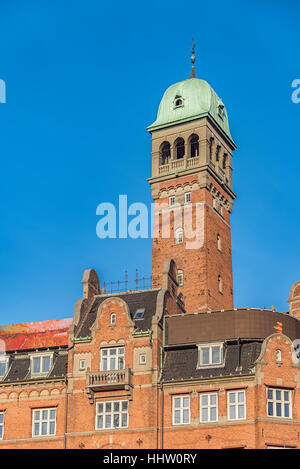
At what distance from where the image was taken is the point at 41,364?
82000 mm

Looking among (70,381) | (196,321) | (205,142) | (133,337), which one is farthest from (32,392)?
(205,142)

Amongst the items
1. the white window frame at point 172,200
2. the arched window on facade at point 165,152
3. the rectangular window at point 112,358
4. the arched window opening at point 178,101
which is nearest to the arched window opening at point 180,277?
the white window frame at point 172,200

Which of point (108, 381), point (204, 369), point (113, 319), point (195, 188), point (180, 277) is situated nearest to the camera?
point (204, 369)

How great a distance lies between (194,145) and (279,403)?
47940mm

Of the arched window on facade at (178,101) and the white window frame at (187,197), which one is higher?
the arched window on facade at (178,101)

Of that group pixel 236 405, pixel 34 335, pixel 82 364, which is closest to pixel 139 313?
Result: pixel 82 364

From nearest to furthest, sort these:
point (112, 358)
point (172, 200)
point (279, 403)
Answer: point (279, 403) → point (112, 358) → point (172, 200)

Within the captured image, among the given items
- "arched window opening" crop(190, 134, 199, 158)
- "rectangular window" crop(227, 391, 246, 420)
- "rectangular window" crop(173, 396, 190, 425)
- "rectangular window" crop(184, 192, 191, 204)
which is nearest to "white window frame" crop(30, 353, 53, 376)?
"rectangular window" crop(173, 396, 190, 425)

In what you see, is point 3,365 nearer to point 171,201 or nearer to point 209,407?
point 209,407

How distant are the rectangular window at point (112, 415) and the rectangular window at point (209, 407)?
599 centimetres

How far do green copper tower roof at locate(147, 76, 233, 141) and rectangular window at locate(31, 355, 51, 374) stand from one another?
1673 inches

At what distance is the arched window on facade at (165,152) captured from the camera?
11644 centimetres

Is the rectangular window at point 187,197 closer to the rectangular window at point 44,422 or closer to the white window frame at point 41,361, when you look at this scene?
the white window frame at point 41,361
